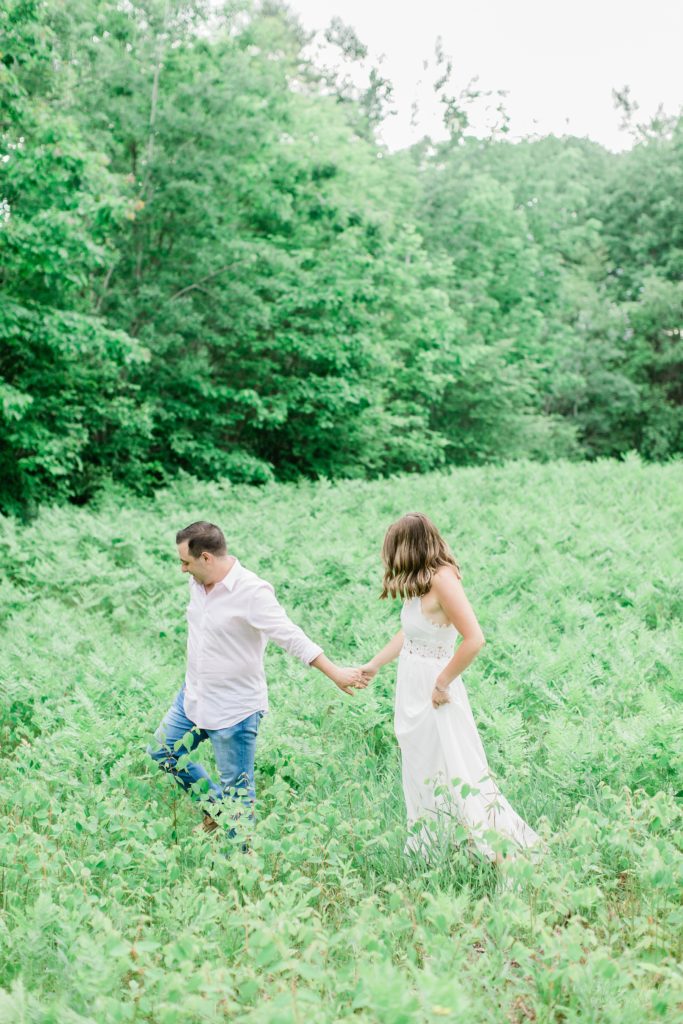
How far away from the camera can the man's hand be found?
5.39 meters

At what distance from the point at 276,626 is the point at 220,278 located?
18.1 m

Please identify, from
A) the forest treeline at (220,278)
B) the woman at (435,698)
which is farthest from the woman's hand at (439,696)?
the forest treeline at (220,278)

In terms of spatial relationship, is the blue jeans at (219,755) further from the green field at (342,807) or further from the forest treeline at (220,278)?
the forest treeline at (220,278)

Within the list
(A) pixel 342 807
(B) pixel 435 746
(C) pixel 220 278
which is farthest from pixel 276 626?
→ (C) pixel 220 278

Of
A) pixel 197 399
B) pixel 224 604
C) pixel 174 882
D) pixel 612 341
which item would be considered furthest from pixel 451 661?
pixel 612 341

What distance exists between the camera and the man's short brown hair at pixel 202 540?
530cm

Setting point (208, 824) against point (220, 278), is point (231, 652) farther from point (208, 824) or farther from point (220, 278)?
point (220, 278)

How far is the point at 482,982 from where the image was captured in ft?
11.4

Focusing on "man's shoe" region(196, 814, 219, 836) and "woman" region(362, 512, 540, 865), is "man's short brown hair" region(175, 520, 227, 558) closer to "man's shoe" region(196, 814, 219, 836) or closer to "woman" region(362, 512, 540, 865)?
"woman" region(362, 512, 540, 865)

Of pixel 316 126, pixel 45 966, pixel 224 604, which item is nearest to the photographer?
pixel 45 966

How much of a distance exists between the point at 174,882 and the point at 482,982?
6.56 feet

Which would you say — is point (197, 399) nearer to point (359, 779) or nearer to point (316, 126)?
point (316, 126)

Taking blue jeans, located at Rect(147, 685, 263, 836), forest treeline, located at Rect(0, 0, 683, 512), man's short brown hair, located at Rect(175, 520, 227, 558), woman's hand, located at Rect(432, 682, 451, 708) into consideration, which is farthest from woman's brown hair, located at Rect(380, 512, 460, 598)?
forest treeline, located at Rect(0, 0, 683, 512)

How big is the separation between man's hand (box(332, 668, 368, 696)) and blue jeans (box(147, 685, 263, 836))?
0.55m
